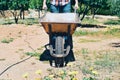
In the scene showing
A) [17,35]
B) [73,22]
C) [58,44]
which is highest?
[73,22]

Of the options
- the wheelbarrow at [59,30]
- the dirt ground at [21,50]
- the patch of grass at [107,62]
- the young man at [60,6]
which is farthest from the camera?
the young man at [60,6]

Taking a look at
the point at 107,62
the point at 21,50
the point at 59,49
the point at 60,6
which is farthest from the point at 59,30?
the point at 21,50

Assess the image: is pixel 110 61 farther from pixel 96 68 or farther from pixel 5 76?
pixel 5 76

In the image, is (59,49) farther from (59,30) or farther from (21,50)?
(21,50)

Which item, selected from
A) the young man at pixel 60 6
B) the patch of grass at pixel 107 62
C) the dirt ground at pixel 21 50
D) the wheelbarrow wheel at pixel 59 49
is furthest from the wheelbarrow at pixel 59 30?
the patch of grass at pixel 107 62

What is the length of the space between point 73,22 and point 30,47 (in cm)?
322

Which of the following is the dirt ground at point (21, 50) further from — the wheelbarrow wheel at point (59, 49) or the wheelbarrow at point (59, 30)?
the wheelbarrow at point (59, 30)

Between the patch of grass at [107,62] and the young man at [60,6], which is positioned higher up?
the young man at [60,6]

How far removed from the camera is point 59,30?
777 cm

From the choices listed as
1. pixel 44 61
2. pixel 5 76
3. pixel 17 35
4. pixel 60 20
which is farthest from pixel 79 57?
pixel 17 35

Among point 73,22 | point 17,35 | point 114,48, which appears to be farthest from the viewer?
point 17,35

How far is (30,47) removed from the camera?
1028 centimetres

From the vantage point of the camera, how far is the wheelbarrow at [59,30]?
7.47 m

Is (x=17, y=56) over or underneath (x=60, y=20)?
underneath
